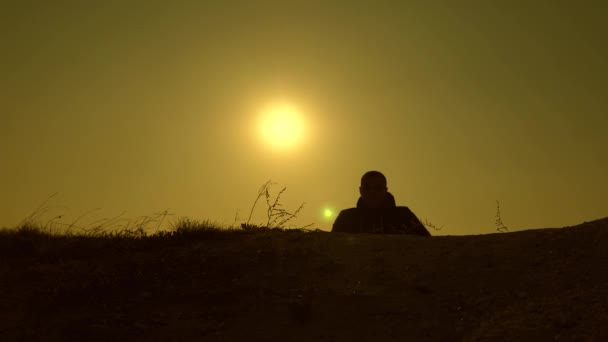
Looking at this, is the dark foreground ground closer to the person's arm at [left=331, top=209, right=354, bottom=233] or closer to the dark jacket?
the dark jacket

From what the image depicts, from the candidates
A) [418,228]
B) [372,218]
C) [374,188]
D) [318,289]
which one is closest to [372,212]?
[372,218]

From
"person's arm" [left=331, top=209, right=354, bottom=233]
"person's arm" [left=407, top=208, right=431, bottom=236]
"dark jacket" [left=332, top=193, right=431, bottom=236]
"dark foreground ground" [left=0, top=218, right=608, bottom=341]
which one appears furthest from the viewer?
"person's arm" [left=331, top=209, right=354, bottom=233]

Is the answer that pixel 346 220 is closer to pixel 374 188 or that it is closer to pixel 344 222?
pixel 344 222

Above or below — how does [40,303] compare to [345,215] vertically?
below

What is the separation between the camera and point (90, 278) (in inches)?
200

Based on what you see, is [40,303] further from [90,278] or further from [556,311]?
[556,311]

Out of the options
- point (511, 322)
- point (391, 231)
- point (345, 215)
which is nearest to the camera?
point (511, 322)

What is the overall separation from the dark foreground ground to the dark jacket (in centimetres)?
240

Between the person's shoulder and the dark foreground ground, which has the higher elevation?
the person's shoulder

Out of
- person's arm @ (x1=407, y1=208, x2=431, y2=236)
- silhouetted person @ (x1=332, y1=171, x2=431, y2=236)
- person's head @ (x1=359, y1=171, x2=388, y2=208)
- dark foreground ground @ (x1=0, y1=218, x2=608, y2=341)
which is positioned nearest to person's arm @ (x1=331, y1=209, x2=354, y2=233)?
silhouetted person @ (x1=332, y1=171, x2=431, y2=236)

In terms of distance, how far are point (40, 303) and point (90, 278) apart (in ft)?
1.66

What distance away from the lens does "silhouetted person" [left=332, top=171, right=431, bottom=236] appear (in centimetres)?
848

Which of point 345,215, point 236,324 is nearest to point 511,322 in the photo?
point 236,324

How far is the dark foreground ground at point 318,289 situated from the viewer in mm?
3889
